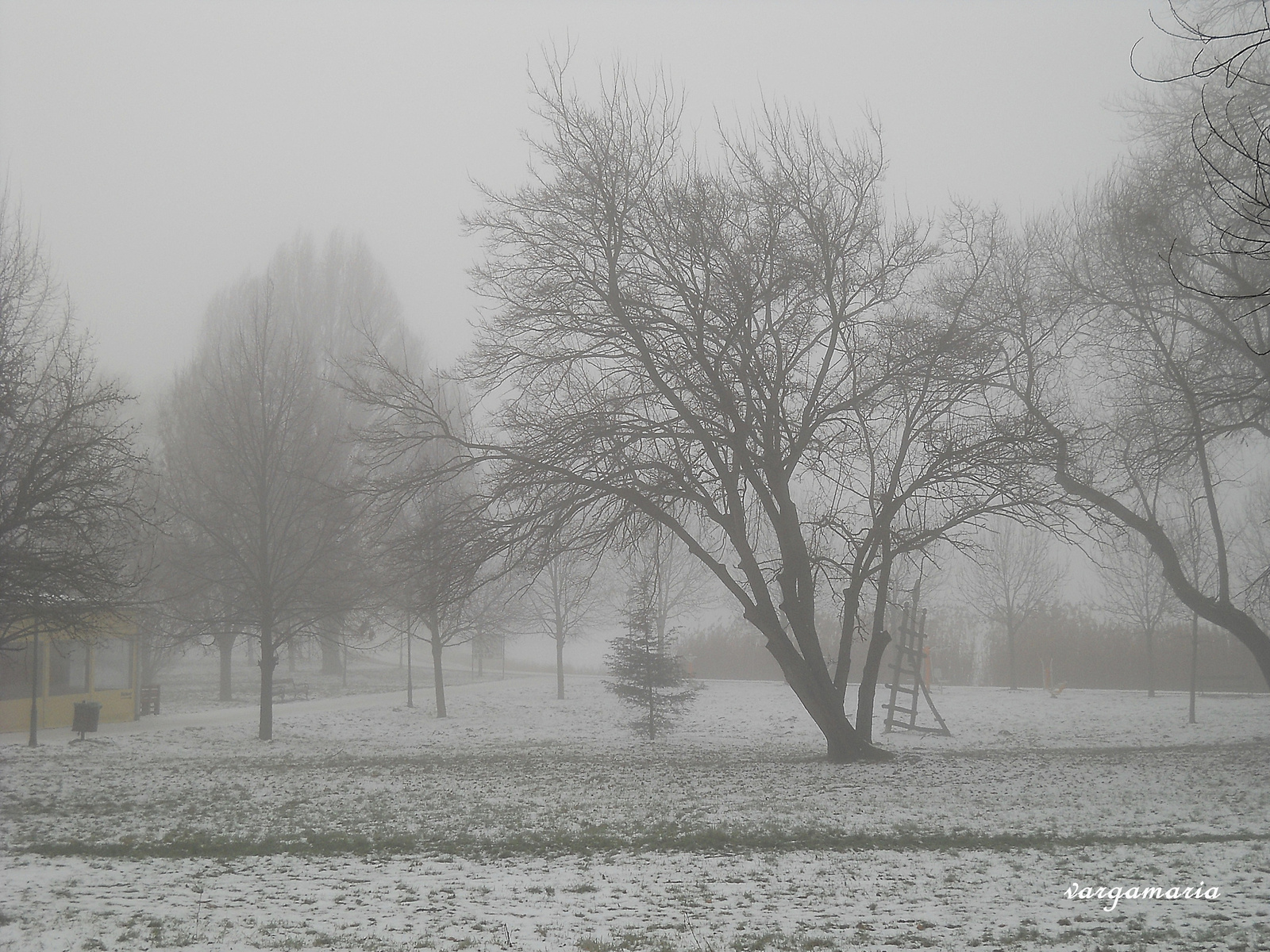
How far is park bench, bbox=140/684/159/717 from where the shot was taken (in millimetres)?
22906

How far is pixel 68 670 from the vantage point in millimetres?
21062

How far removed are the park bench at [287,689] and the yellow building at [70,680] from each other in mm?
4687

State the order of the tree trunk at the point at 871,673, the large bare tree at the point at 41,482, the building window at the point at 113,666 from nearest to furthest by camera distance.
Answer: the large bare tree at the point at 41,482, the tree trunk at the point at 871,673, the building window at the point at 113,666

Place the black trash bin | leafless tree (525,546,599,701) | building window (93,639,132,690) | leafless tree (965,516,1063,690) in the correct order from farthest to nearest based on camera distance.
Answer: leafless tree (965,516,1063,690) → leafless tree (525,546,599,701) → building window (93,639,132,690) → the black trash bin

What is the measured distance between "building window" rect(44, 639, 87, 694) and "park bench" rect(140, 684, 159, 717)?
1735 millimetres

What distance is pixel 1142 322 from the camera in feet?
45.2

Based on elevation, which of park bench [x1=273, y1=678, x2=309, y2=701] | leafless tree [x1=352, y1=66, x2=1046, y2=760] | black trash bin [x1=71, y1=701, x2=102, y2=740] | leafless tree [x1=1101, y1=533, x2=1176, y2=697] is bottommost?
park bench [x1=273, y1=678, x2=309, y2=701]

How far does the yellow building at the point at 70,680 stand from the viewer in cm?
1950

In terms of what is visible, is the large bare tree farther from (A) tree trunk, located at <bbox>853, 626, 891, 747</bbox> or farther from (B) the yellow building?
(A) tree trunk, located at <bbox>853, 626, 891, 747</bbox>

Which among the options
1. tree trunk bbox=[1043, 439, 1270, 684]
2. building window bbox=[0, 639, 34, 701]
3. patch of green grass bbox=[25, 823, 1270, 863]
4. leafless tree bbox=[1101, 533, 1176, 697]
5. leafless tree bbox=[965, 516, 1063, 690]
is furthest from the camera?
leafless tree bbox=[965, 516, 1063, 690]

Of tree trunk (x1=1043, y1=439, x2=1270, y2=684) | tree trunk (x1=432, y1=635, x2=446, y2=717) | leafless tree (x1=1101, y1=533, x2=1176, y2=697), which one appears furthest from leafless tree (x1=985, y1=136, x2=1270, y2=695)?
tree trunk (x1=432, y1=635, x2=446, y2=717)

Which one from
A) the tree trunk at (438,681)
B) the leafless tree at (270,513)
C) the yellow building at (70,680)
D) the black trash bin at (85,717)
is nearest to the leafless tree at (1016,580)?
the tree trunk at (438,681)

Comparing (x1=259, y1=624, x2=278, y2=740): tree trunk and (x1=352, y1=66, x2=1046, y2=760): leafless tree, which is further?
(x1=259, y1=624, x2=278, y2=740): tree trunk

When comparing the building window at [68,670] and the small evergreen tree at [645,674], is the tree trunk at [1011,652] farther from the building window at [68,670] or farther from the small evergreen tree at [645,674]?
the building window at [68,670]
